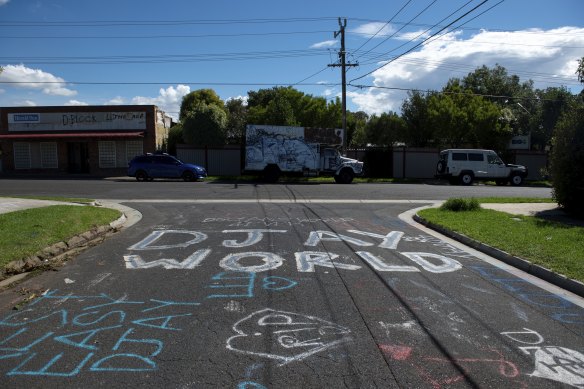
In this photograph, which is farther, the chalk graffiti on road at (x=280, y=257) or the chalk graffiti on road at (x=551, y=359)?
the chalk graffiti on road at (x=280, y=257)

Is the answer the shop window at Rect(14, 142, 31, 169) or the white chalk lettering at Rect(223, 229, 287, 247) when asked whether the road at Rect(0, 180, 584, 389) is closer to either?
the white chalk lettering at Rect(223, 229, 287, 247)

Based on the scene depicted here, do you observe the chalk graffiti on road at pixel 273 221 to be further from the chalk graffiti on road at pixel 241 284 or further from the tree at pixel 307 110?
the tree at pixel 307 110

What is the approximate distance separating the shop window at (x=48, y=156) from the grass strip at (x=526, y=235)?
2999 centimetres

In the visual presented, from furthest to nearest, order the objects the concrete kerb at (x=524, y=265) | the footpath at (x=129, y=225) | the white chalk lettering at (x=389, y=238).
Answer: the white chalk lettering at (x=389, y=238) < the footpath at (x=129, y=225) < the concrete kerb at (x=524, y=265)

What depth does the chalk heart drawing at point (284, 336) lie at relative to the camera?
4207mm

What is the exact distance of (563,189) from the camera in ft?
43.9

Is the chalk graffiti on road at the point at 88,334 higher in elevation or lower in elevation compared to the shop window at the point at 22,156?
lower

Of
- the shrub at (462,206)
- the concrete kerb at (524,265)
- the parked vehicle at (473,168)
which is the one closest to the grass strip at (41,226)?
the concrete kerb at (524,265)

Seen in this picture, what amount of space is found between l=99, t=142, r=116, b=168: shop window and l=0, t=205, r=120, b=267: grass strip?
23193mm

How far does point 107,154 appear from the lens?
1357 inches

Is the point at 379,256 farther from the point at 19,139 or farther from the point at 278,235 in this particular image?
the point at 19,139

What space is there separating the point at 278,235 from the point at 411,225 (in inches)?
162

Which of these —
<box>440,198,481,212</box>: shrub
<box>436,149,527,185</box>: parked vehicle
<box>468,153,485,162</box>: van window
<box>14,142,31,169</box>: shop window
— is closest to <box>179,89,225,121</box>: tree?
<box>14,142,31,169</box>: shop window

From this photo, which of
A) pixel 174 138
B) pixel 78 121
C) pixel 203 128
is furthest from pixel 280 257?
pixel 174 138
